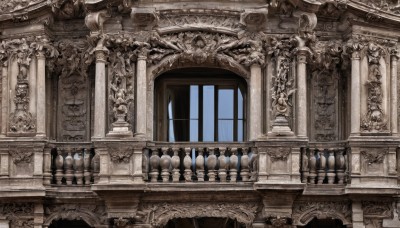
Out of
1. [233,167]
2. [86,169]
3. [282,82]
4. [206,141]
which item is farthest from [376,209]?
[86,169]

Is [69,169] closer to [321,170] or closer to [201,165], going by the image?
[201,165]

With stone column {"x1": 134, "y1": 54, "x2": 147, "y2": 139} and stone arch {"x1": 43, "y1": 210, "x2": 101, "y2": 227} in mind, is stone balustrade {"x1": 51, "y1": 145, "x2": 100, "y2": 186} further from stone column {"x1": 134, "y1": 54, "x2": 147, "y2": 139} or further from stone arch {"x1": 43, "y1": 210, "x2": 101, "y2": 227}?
stone column {"x1": 134, "y1": 54, "x2": 147, "y2": 139}

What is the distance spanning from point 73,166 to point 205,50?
3.37 m

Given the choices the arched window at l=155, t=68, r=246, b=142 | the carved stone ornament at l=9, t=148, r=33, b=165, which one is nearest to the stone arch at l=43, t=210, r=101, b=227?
the carved stone ornament at l=9, t=148, r=33, b=165

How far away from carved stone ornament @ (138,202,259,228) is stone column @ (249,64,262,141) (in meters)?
1.35

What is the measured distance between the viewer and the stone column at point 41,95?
26.2 meters

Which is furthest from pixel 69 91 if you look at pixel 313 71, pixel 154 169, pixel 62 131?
pixel 313 71

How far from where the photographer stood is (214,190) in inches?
1012

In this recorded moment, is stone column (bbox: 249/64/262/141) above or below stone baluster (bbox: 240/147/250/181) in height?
above

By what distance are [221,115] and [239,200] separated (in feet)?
6.50

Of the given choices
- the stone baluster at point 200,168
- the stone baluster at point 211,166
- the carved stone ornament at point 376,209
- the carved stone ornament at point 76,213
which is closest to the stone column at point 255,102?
the stone baluster at point 211,166

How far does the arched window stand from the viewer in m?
27.0

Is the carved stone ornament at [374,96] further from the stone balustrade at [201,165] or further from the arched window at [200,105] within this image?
the arched window at [200,105]

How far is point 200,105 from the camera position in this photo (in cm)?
2698
